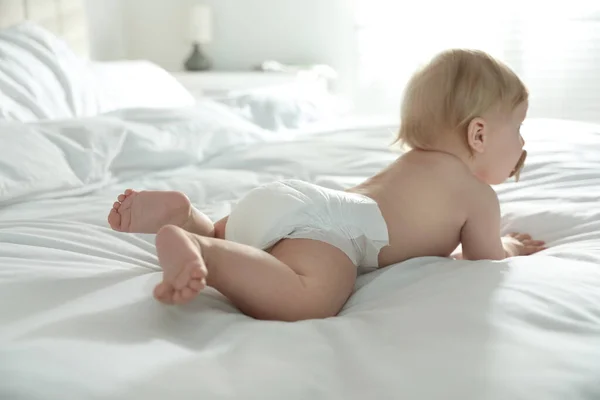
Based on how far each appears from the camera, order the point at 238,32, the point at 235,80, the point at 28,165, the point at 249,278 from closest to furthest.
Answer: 1. the point at 249,278
2. the point at 28,165
3. the point at 235,80
4. the point at 238,32

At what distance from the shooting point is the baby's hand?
42.8 inches

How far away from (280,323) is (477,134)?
0.53m

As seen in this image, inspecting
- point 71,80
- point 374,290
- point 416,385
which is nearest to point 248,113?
point 71,80

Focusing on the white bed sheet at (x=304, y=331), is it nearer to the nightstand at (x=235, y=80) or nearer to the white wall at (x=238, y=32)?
the nightstand at (x=235, y=80)

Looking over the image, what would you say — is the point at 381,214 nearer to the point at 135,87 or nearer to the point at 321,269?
the point at 321,269

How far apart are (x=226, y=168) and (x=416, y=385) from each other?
1182 millimetres

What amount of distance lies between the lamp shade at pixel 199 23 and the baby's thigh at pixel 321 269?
2.82m

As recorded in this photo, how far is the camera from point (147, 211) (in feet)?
3.30

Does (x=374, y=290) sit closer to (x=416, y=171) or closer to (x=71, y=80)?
(x=416, y=171)

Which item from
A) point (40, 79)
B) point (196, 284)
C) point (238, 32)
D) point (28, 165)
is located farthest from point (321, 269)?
point (238, 32)

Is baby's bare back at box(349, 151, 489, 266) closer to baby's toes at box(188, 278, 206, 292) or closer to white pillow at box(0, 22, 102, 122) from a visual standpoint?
baby's toes at box(188, 278, 206, 292)

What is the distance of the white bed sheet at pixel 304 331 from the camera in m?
0.58

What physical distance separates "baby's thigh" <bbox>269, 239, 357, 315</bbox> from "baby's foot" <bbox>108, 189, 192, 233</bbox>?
172 millimetres

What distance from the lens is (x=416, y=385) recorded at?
589 mm
